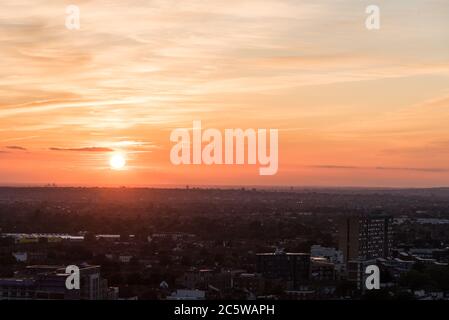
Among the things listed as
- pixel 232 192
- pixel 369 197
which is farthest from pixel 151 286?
pixel 232 192

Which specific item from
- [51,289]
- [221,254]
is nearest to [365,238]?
[221,254]

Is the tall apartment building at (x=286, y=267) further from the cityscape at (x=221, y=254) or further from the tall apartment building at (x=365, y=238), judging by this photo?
the tall apartment building at (x=365, y=238)

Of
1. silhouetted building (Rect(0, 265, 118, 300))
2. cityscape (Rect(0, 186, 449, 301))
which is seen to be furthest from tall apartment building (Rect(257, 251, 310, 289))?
silhouetted building (Rect(0, 265, 118, 300))

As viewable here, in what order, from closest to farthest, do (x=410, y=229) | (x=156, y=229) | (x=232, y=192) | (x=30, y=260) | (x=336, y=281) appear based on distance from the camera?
(x=336, y=281) < (x=30, y=260) < (x=410, y=229) < (x=156, y=229) < (x=232, y=192)

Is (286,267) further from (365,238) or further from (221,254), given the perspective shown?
(365,238)

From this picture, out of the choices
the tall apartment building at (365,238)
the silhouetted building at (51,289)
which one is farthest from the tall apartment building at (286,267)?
the silhouetted building at (51,289)
